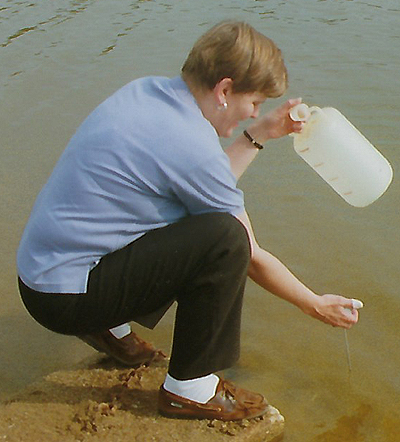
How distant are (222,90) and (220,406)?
991 mm

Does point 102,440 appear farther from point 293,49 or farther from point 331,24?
point 331,24

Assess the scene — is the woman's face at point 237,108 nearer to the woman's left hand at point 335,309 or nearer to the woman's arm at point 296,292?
the woman's arm at point 296,292

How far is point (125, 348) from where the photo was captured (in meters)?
2.66

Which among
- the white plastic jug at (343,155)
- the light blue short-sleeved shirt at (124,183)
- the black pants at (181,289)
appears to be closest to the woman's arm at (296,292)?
the black pants at (181,289)

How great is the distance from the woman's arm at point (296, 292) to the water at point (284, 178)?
0.38m

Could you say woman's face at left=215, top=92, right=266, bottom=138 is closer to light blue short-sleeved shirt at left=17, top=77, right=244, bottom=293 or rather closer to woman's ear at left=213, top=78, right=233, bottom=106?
woman's ear at left=213, top=78, right=233, bottom=106

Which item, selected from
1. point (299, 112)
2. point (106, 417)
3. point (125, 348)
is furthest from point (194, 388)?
point (299, 112)

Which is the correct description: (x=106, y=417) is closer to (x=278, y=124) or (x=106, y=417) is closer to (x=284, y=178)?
(x=278, y=124)

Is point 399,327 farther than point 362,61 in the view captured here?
No

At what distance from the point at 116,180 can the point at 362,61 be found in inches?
178

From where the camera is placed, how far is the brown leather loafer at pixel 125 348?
2.63 meters

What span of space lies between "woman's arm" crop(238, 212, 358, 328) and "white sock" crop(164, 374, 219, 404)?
1.15 ft

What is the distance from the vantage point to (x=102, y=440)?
2287 mm

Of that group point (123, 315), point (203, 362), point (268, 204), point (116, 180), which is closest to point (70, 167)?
point (116, 180)
